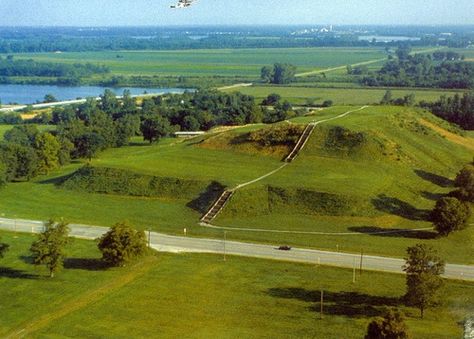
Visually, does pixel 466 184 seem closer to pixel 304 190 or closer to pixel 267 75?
pixel 304 190

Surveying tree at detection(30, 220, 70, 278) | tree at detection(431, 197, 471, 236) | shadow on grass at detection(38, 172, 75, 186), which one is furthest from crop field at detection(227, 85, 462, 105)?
tree at detection(30, 220, 70, 278)

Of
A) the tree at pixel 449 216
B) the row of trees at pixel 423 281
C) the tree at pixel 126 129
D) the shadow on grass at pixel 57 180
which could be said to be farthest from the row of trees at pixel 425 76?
the row of trees at pixel 423 281

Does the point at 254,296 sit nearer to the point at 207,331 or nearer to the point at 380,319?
the point at 207,331

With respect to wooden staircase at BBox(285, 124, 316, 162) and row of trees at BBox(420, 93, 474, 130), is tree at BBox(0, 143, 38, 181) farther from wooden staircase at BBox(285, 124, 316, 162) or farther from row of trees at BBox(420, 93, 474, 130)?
row of trees at BBox(420, 93, 474, 130)

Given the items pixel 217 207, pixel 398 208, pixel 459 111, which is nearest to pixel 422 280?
pixel 398 208

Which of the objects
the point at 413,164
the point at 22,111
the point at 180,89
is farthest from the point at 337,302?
the point at 180,89

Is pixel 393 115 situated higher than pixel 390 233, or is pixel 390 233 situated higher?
pixel 393 115
